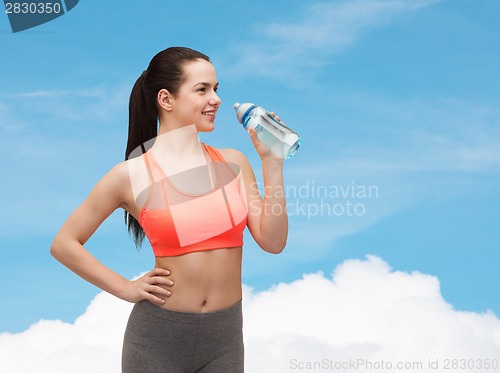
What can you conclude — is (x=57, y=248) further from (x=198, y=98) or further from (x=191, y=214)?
(x=198, y=98)

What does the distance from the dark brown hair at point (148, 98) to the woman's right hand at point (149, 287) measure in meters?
0.36

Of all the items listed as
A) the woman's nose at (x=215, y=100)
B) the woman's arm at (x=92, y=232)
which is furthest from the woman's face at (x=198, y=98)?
the woman's arm at (x=92, y=232)

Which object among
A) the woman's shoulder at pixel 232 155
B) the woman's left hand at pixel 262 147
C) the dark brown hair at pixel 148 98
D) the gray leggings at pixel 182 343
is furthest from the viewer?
the woman's shoulder at pixel 232 155

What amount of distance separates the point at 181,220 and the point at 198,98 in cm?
68

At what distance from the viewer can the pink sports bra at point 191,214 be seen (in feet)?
12.8

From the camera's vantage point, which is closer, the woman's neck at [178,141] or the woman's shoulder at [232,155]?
the woman's neck at [178,141]

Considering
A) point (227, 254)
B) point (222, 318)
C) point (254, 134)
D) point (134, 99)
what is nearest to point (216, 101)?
point (254, 134)

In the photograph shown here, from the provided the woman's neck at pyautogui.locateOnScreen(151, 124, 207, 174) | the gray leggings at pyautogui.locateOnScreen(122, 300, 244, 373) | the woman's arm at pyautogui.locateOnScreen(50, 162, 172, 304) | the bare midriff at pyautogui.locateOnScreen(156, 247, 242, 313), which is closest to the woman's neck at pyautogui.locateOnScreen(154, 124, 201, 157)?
the woman's neck at pyautogui.locateOnScreen(151, 124, 207, 174)

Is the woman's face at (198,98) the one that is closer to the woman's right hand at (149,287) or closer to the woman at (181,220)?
the woman at (181,220)

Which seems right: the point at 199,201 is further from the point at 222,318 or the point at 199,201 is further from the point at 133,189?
the point at 222,318

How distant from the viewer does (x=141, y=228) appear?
430cm

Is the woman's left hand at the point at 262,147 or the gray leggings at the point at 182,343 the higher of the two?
the woman's left hand at the point at 262,147

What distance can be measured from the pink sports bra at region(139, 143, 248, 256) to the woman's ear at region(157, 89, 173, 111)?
12.0 inches

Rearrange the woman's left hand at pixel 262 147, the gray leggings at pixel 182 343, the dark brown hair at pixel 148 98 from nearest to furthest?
the gray leggings at pixel 182 343
the woman's left hand at pixel 262 147
the dark brown hair at pixel 148 98
